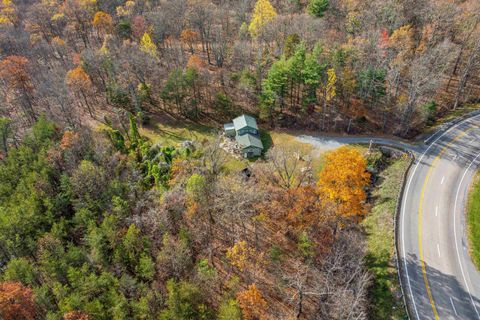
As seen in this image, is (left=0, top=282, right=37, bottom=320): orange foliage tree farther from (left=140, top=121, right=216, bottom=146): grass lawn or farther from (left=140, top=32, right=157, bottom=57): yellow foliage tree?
(left=140, top=32, right=157, bottom=57): yellow foliage tree

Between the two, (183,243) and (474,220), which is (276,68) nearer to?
(183,243)

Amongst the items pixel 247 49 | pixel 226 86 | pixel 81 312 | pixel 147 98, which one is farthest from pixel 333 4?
pixel 81 312

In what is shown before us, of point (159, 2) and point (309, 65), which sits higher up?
point (159, 2)

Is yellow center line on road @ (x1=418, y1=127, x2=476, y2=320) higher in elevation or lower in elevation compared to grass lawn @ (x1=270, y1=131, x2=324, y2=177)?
higher

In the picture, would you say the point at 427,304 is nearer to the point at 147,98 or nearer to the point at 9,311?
the point at 9,311

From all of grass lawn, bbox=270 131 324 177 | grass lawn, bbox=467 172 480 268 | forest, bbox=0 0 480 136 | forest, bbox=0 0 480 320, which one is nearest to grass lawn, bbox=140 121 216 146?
forest, bbox=0 0 480 320

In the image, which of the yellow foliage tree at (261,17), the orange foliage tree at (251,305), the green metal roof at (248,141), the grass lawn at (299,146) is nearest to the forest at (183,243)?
the orange foliage tree at (251,305)

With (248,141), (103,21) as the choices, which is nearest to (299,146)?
(248,141)
